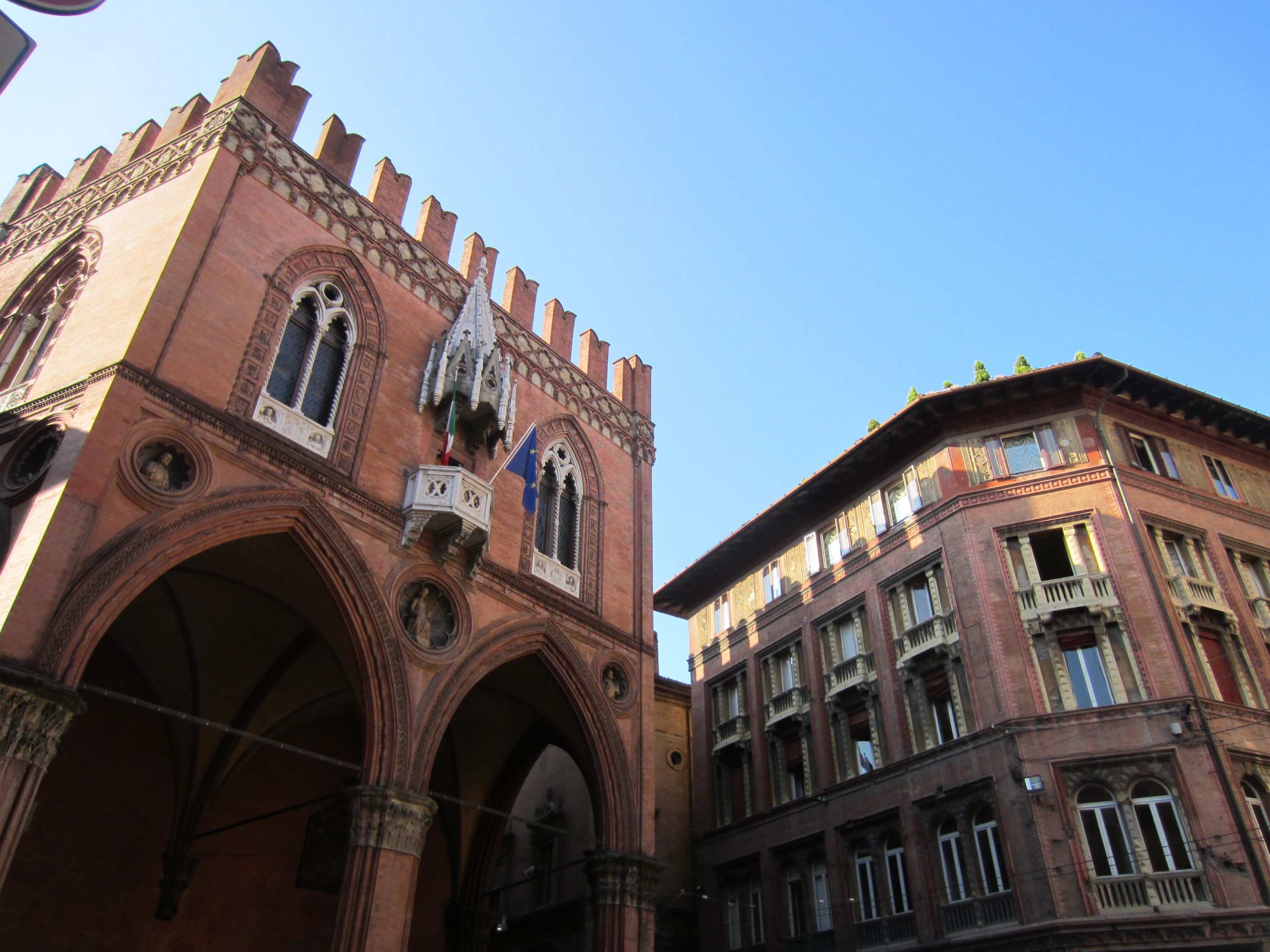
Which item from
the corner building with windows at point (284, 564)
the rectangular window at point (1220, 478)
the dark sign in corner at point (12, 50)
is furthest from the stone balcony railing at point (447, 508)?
the rectangular window at point (1220, 478)

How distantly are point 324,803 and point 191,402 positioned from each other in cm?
947

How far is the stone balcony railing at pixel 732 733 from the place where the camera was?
82.1ft

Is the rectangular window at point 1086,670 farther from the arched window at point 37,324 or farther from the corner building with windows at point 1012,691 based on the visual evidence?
the arched window at point 37,324

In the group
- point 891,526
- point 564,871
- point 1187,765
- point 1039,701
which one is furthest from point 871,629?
point 564,871

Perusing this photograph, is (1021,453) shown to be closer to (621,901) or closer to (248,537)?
(621,901)

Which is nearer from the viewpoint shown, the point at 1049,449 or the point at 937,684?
the point at 937,684

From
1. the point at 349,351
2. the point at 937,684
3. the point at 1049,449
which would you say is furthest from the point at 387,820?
the point at 1049,449

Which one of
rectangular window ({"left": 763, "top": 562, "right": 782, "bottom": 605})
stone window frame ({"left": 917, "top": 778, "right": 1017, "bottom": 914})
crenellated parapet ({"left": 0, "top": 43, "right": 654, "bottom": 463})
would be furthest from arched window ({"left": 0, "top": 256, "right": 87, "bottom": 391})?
rectangular window ({"left": 763, "top": 562, "right": 782, "bottom": 605})

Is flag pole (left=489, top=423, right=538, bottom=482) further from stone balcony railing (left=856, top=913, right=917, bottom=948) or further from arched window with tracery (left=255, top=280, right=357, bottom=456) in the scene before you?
stone balcony railing (left=856, top=913, right=917, bottom=948)

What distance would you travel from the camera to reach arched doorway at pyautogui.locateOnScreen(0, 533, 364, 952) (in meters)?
13.7

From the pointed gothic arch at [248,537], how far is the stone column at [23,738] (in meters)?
0.27

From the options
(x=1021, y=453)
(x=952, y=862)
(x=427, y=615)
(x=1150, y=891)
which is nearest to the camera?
(x=427, y=615)

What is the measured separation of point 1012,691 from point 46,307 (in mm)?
17935

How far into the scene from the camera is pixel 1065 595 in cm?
1875
